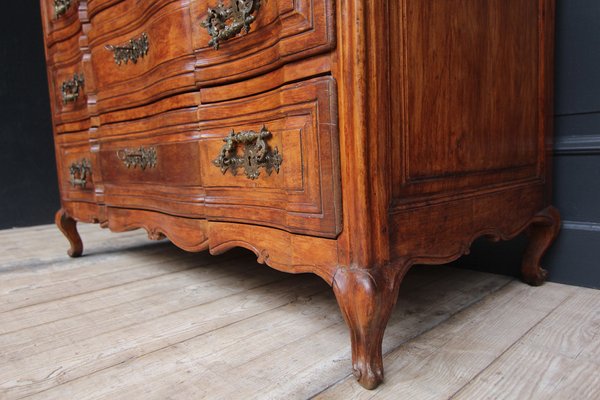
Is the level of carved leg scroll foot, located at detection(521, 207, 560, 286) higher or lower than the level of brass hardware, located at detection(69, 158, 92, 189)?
lower

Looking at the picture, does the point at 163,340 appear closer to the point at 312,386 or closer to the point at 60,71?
the point at 312,386

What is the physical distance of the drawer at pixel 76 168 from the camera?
1376 mm

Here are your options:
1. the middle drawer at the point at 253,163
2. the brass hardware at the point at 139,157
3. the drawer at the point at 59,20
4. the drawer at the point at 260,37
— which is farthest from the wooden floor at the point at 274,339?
the drawer at the point at 59,20

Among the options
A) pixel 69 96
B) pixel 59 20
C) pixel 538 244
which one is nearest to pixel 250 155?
pixel 538 244

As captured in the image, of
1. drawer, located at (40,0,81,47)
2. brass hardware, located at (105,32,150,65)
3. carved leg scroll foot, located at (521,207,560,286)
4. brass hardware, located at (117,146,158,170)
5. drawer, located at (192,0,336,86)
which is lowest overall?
carved leg scroll foot, located at (521,207,560,286)

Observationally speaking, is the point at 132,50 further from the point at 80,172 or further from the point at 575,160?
the point at 575,160

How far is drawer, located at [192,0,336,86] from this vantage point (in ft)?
2.07

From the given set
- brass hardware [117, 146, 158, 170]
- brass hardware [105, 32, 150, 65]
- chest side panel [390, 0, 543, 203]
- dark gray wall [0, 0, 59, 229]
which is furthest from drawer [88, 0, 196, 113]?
dark gray wall [0, 0, 59, 229]

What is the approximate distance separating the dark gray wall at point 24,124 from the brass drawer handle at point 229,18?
2105 mm

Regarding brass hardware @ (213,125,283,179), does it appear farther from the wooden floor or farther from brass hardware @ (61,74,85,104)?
brass hardware @ (61,74,85,104)

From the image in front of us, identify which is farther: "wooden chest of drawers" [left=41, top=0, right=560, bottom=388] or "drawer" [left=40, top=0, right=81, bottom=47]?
"drawer" [left=40, top=0, right=81, bottom=47]

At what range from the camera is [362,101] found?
0.60 metres

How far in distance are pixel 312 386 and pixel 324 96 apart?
1.37ft

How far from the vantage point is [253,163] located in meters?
0.79
